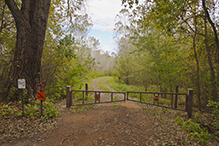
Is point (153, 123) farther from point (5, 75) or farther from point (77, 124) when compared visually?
point (5, 75)

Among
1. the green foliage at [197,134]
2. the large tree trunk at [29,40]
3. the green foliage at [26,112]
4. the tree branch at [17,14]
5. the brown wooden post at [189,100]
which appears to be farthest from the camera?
the brown wooden post at [189,100]

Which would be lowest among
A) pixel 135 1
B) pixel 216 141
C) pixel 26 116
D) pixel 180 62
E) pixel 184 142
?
pixel 216 141

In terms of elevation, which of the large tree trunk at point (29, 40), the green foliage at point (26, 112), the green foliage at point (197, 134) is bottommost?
the green foliage at point (197, 134)

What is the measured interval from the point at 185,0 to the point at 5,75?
1074 centimetres

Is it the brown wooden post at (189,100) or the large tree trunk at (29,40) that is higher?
the large tree trunk at (29,40)

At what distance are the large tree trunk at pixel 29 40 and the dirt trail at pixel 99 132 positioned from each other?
235 cm

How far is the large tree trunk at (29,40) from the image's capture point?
560 cm

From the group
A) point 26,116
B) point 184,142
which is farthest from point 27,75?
point 184,142

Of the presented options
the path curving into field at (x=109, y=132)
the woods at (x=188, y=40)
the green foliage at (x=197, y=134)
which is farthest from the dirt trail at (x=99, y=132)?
the woods at (x=188, y=40)

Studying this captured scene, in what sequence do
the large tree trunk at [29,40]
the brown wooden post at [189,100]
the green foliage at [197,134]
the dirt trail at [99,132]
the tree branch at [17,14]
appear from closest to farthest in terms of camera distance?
the dirt trail at [99,132], the green foliage at [197,134], the tree branch at [17,14], the large tree trunk at [29,40], the brown wooden post at [189,100]

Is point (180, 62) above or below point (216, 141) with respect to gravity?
above

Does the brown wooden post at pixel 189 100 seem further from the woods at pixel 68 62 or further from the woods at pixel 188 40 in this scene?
the woods at pixel 188 40

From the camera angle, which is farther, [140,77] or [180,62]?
[140,77]

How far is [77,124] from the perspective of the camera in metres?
5.40
